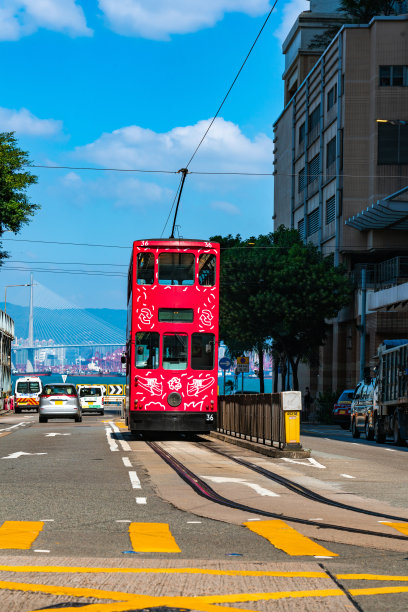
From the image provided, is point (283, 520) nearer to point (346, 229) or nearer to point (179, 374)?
point (179, 374)

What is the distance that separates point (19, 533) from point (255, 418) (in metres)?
16.6

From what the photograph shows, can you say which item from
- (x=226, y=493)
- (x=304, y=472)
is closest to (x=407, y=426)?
(x=304, y=472)

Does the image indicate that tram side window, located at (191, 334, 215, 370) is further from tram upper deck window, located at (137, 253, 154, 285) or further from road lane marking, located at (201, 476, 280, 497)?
road lane marking, located at (201, 476, 280, 497)

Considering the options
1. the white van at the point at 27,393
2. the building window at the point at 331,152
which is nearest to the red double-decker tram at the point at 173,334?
the building window at the point at 331,152

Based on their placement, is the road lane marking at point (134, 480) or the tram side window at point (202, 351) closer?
the road lane marking at point (134, 480)

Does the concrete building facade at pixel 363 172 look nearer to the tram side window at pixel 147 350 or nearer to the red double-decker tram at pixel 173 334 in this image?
the red double-decker tram at pixel 173 334

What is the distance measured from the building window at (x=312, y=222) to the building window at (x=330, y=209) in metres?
3.27

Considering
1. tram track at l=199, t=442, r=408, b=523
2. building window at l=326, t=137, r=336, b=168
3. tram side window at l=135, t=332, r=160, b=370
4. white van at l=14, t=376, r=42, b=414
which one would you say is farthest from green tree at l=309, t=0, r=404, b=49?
tram track at l=199, t=442, r=408, b=523

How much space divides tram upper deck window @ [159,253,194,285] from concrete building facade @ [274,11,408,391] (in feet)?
101

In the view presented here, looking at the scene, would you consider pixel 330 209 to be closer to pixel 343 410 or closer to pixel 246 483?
pixel 343 410

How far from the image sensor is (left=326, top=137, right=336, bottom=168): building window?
216ft

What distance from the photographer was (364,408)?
34.8 metres

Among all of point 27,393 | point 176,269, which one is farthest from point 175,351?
point 27,393

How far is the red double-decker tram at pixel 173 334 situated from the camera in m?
25.2
